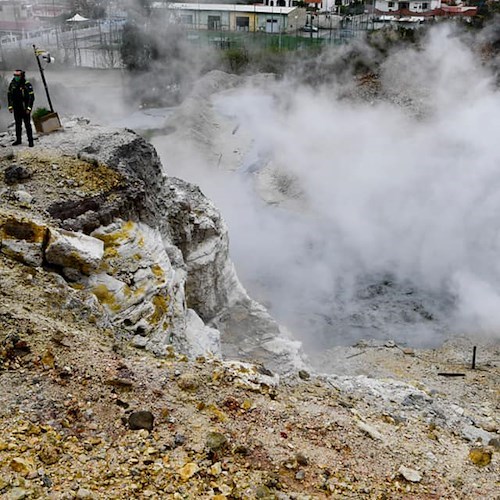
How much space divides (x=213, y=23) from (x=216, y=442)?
104 ft

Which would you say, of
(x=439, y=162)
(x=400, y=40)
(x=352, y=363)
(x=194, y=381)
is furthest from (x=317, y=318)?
(x=400, y=40)

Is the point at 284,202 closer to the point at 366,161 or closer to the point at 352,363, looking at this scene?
the point at 366,161

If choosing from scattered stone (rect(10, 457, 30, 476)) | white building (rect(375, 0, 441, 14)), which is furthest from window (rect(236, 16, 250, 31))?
scattered stone (rect(10, 457, 30, 476))

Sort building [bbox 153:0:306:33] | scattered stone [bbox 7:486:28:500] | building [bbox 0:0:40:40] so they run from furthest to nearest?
1. building [bbox 153:0:306:33]
2. building [bbox 0:0:40:40]
3. scattered stone [bbox 7:486:28:500]

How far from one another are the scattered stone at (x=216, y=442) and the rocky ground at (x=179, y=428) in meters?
0.01

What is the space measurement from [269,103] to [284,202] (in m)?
9.71

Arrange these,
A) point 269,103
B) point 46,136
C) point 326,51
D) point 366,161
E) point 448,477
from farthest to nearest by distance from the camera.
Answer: point 326,51 → point 269,103 → point 366,161 → point 46,136 → point 448,477

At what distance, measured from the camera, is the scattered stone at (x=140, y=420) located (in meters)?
5.15

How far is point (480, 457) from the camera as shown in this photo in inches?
248

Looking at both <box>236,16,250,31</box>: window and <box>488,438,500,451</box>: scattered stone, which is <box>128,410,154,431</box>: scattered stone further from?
<box>236,16,250,31</box>: window

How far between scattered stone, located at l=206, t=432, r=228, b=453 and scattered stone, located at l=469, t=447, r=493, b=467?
103 inches

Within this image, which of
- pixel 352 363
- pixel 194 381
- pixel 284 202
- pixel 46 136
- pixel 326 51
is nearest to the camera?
pixel 194 381

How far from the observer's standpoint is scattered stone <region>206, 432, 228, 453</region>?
5094 mm

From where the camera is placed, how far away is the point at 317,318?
1393 centimetres
